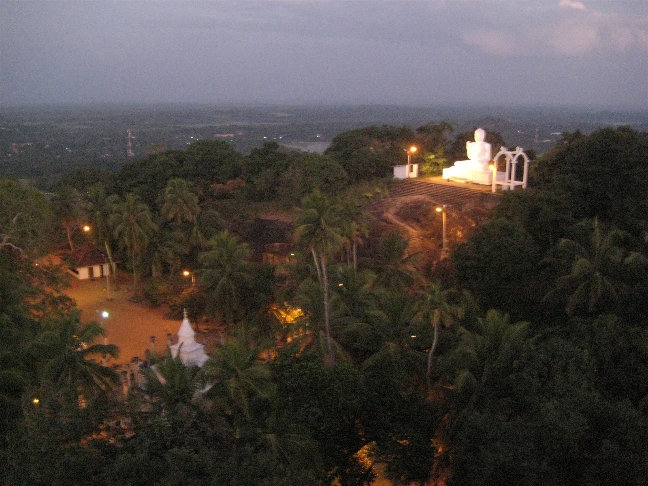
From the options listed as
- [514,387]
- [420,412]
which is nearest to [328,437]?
[420,412]

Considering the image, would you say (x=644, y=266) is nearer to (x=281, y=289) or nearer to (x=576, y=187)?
(x=576, y=187)

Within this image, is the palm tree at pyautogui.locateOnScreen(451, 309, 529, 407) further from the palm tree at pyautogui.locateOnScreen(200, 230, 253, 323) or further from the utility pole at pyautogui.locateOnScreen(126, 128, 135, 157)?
the utility pole at pyautogui.locateOnScreen(126, 128, 135, 157)

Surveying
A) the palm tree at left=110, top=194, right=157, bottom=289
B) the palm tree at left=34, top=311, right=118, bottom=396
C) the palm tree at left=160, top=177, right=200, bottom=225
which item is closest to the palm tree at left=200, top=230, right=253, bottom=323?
the palm tree at left=110, top=194, right=157, bottom=289

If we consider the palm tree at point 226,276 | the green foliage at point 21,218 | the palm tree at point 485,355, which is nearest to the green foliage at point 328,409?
the palm tree at point 485,355

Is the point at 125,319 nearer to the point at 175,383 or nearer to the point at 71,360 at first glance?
the point at 71,360

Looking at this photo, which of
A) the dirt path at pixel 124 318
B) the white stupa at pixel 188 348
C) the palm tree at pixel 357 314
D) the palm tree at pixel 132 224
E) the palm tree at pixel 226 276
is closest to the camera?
the white stupa at pixel 188 348

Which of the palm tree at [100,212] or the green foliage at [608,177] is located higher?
the green foliage at [608,177]

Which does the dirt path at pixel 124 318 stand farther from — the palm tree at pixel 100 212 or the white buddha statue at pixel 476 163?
the white buddha statue at pixel 476 163
